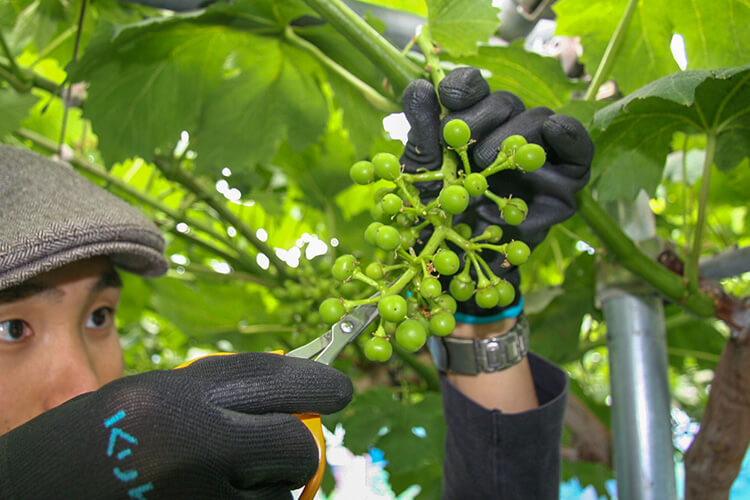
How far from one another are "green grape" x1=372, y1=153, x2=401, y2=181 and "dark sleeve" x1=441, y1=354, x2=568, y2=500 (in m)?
0.65

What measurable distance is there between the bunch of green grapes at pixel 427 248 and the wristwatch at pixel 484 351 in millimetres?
404

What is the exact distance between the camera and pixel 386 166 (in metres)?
0.75

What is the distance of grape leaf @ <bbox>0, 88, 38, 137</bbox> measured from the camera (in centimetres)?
157

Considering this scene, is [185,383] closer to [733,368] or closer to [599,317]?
[733,368]

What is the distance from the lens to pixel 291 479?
67cm

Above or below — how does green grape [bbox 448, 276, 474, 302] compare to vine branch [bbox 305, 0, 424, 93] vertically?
below

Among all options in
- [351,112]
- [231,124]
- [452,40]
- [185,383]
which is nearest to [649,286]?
[452,40]

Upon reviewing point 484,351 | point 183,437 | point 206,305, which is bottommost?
point 206,305

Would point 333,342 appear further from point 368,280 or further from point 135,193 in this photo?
point 135,193

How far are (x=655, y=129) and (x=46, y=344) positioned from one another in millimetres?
1204

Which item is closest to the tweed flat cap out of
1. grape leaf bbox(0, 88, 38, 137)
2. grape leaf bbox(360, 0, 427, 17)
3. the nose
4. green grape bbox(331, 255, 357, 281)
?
the nose

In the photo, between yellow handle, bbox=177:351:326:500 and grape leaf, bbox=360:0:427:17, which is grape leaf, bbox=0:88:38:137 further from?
yellow handle, bbox=177:351:326:500

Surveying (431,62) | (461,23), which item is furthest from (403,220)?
(461,23)

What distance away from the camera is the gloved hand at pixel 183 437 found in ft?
1.83
